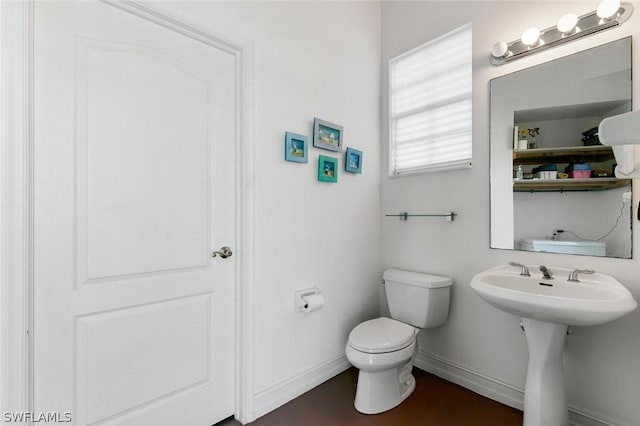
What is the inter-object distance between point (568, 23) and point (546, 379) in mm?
1766

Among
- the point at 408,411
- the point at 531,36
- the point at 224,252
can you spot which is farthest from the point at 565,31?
the point at 408,411

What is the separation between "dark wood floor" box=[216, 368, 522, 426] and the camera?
1.68 metres

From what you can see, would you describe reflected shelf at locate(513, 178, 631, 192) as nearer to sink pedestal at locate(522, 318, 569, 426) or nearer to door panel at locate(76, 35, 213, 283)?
sink pedestal at locate(522, 318, 569, 426)

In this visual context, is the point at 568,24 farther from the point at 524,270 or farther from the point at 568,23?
the point at 524,270

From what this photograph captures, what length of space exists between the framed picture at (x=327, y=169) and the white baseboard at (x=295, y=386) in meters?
1.26

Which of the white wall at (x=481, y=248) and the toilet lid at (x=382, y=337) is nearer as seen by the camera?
the white wall at (x=481, y=248)

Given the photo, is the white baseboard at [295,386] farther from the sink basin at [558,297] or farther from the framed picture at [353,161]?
the framed picture at [353,161]

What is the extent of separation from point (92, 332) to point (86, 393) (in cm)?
24

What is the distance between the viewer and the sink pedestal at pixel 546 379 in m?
1.44

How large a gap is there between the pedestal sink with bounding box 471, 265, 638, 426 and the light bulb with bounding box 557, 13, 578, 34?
124cm

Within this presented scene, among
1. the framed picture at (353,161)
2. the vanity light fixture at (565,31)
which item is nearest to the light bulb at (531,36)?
the vanity light fixture at (565,31)

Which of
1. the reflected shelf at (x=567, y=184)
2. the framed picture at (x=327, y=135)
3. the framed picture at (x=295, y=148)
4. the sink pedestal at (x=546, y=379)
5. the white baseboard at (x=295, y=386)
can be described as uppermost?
the framed picture at (x=327, y=135)

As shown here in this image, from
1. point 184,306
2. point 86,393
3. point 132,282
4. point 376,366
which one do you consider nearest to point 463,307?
point 376,366

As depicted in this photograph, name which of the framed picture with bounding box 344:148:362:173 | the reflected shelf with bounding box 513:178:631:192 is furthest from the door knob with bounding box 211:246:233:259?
the reflected shelf with bounding box 513:178:631:192
